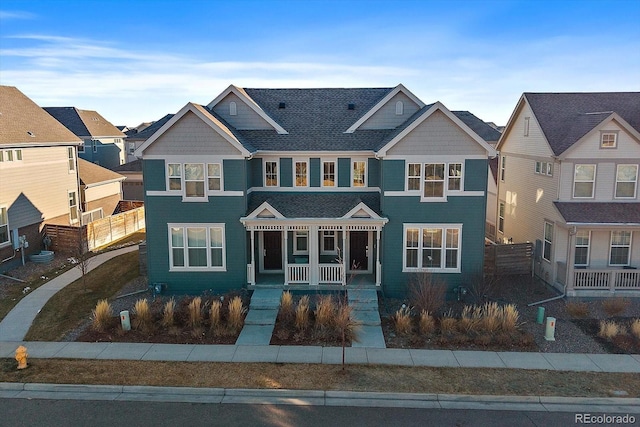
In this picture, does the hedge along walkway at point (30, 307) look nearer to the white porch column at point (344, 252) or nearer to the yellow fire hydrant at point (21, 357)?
the yellow fire hydrant at point (21, 357)

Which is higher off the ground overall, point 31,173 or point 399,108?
point 399,108

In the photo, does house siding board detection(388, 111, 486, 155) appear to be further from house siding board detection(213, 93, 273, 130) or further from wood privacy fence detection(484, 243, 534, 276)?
house siding board detection(213, 93, 273, 130)

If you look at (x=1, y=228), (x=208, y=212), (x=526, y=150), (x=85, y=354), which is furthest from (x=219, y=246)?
(x=526, y=150)

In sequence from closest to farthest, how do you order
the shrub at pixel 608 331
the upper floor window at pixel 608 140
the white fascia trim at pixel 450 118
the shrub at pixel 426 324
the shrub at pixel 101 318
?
the shrub at pixel 608 331 < the shrub at pixel 426 324 < the shrub at pixel 101 318 < the white fascia trim at pixel 450 118 < the upper floor window at pixel 608 140

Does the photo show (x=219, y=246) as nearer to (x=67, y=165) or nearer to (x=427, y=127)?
(x=427, y=127)

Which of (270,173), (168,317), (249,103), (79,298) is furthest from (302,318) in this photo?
(249,103)

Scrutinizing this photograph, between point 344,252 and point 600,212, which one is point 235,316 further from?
point 600,212

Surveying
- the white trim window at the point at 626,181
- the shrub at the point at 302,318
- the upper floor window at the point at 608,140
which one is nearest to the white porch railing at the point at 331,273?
the shrub at the point at 302,318
